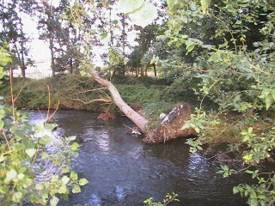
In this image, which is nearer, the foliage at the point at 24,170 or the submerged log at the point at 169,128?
the foliage at the point at 24,170

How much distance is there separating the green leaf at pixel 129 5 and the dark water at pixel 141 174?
4353 mm

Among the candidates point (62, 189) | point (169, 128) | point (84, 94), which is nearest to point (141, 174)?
point (169, 128)

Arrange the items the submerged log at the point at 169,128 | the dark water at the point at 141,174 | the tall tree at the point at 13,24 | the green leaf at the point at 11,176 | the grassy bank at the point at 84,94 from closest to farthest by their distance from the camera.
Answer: the green leaf at the point at 11,176
the dark water at the point at 141,174
the submerged log at the point at 169,128
the grassy bank at the point at 84,94
the tall tree at the point at 13,24

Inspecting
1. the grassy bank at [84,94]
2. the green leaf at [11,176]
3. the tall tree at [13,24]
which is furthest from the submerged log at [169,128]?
the tall tree at [13,24]

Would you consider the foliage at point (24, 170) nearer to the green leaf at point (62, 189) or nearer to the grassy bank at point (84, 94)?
the green leaf at point (62, 189)

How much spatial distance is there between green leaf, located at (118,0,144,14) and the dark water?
4.35 metres

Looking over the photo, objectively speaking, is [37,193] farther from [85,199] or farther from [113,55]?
[85,199]

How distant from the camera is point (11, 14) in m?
17.1

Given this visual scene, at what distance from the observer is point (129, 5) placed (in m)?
0.65

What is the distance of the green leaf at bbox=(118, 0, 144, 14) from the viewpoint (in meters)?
0.65

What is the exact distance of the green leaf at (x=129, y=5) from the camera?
647mm

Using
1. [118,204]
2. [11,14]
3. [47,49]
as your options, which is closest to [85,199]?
[118,204]

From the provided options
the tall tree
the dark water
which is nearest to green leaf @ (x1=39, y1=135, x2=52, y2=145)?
the dark water

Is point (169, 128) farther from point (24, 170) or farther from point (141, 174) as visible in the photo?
point (24, 170)
